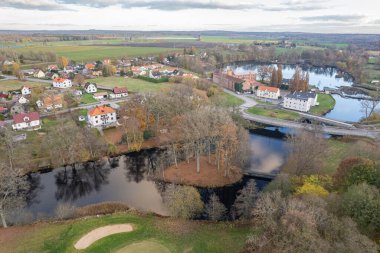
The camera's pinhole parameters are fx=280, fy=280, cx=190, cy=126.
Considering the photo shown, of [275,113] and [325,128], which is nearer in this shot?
[325,128]

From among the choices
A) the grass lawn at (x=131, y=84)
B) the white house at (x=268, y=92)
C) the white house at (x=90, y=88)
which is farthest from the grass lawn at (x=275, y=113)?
the white house at (x=90, y=88)

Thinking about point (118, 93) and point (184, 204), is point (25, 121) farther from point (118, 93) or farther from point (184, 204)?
point (184, 204)

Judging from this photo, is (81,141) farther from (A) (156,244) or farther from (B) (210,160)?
(A) (156,244)

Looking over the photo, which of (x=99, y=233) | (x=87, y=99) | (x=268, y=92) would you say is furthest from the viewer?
(x=268, y=92)

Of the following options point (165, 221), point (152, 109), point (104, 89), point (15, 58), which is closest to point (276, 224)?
point (165, 221)

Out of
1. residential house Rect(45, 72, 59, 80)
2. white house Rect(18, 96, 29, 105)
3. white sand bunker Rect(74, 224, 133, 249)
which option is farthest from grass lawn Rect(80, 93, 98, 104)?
white sand bunker Rect(74, 224, 133, 249)

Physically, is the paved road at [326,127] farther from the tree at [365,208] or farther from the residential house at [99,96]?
the residential house at [99,96]

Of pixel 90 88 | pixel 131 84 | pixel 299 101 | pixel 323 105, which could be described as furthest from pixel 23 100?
pixel 323 105
